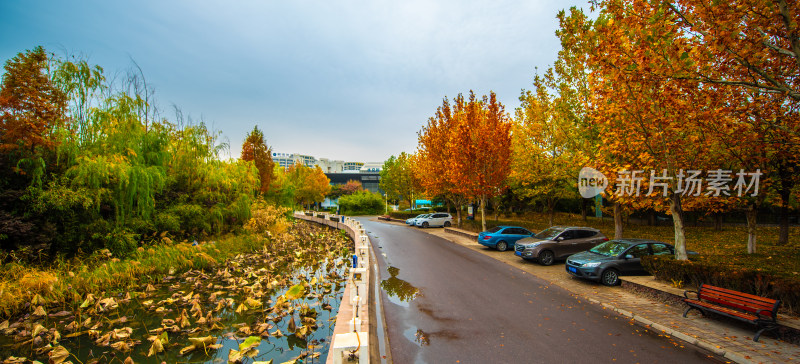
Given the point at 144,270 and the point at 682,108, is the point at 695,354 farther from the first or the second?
the point at 144,270

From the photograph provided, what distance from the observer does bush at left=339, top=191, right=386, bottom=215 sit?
5631 cm

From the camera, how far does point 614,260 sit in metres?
10.3

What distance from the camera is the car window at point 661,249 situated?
10.8 meters

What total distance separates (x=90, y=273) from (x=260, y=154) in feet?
71.2

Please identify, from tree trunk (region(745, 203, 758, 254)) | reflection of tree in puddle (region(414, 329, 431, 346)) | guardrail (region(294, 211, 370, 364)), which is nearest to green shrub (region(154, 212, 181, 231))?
guardrail (region(294, 211, 370, 364))

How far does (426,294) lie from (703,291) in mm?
6304

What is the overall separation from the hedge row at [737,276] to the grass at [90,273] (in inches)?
585

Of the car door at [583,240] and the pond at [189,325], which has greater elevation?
the car door at [583,240]

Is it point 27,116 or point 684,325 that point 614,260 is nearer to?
point 684,325

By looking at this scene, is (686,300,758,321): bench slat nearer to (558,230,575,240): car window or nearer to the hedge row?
the hedge row

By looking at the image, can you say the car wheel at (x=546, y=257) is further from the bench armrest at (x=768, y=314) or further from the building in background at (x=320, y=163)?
the building in background at (x=320, y=163)

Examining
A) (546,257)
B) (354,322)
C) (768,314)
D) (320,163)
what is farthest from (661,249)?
(320,163)

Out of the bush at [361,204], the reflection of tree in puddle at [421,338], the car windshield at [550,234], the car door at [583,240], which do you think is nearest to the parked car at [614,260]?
the car windshield at [550,234]

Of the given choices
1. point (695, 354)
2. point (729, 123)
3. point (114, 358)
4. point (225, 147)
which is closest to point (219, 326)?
point (114, 358)
